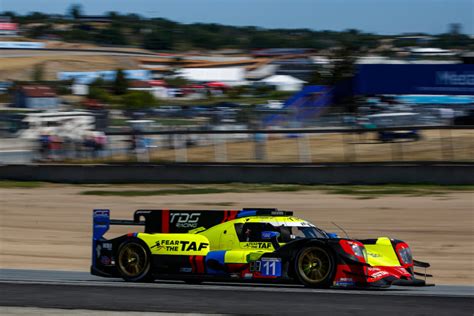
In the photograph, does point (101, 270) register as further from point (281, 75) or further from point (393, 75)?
point (281, 75)

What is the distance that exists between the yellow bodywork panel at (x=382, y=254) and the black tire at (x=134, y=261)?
272 cm

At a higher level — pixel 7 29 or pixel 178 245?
pixel 7 29

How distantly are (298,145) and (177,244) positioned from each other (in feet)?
44.6

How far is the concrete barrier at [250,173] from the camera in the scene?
21875 millimetres

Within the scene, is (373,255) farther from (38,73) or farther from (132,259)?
(38,73)

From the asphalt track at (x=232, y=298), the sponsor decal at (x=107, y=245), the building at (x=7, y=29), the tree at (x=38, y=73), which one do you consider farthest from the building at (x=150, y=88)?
the building at (x=7, y=29)

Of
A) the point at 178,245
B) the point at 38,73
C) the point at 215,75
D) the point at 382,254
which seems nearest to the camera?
the point at 382,254

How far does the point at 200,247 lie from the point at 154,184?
14.1 m

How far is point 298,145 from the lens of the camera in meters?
23.5

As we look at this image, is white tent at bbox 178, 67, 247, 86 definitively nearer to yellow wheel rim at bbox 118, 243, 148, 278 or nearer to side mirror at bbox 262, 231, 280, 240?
yellow wheel rim at bbox 118, 243, 148, 278

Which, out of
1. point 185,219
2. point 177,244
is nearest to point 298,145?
point 185,219

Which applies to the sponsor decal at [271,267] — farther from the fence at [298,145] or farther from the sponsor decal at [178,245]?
the fence at [298,145]

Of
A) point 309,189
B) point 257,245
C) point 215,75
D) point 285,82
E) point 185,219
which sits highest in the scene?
point 215,75

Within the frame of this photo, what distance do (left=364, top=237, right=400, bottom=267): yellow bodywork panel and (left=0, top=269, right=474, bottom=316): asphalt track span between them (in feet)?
1.06
